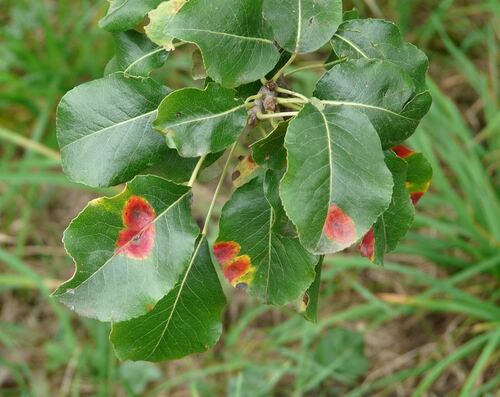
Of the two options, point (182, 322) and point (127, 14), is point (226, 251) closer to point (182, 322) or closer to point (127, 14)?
point (182, 322)

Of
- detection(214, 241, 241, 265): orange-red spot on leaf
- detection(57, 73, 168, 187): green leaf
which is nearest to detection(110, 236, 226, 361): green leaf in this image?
detection(214, 241, 241, 265): orange-red spot on leaf

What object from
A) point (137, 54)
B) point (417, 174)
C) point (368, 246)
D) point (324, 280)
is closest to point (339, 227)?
point (368, 246)

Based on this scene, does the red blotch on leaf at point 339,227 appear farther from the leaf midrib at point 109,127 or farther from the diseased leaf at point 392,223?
the leaf midrib at point 109,127

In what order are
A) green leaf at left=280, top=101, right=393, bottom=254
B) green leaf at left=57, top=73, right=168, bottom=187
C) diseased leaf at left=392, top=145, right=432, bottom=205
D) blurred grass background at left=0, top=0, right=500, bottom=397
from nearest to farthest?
1. green leaf at left=280, top=101, right=393, bottom=254
2. green leaf at left=57, top=73, right=168, bottom=187
3. diseased leaf at left=392, top=145, right=432, bottom=205
4. blurred grass background at left=0, top=0, right=500, bottom=397

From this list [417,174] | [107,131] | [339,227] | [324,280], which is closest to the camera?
[339,227]

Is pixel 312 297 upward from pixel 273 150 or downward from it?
downward

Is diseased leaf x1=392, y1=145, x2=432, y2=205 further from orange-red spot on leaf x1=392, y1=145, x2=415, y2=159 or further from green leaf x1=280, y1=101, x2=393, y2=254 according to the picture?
green leaf x1=280, y1=101, x2=393, y2=254
